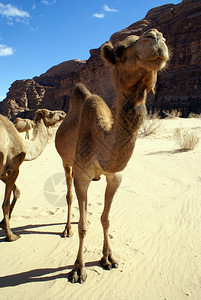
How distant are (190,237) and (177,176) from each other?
111 inches

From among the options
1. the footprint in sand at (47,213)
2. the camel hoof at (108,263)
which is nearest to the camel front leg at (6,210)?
the footprint in sand at (47,213)

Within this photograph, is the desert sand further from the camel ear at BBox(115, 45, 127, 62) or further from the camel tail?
the camel ear at BBox(115, 45, 127, 62)

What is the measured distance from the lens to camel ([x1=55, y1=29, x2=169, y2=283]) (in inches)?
66.1

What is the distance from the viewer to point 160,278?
106 inches

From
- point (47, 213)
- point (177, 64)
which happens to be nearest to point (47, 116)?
point (47, 213)

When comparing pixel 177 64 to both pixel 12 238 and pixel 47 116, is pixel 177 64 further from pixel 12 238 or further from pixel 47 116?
pixel 12 238

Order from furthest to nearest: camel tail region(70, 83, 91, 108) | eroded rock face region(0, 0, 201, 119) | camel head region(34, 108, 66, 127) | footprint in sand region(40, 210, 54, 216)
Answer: eroded rock face region(0, 0, 201, 119) < footprint in sand region(40, 210, 54, 216) < camel head region(34, 108, 66, 127) < camel tail region(70, 83, 91, 108)

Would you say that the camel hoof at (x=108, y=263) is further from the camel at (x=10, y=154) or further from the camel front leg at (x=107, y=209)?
the camel at (x=10, y=154)

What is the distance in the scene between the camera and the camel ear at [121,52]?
198cm

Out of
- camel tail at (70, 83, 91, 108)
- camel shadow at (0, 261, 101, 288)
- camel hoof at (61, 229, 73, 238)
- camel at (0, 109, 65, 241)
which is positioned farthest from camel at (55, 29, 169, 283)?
camel at (0, 109, 65, 241)

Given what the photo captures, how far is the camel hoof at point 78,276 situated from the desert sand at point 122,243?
59 millimetres

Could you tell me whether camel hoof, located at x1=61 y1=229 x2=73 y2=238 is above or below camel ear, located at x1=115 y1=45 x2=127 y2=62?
below

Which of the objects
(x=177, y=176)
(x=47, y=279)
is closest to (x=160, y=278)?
(x=47, y=279)

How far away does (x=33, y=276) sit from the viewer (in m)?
2.81
